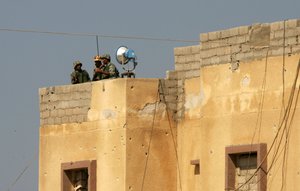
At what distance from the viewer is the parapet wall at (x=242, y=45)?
25.8 meters

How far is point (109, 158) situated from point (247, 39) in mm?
3748

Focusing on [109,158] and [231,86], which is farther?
[109,158]

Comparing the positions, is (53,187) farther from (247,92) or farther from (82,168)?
(247,92)

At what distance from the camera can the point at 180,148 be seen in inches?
1139

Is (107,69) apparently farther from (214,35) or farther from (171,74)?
(214,35)

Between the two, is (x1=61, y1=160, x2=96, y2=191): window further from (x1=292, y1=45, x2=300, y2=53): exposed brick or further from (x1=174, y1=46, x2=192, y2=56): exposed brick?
(x1=292, y1=45, x2=300, y2=53): exposed brick

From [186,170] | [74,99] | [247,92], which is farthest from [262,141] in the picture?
[74,99]

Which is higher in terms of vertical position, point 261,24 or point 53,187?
point 261,24

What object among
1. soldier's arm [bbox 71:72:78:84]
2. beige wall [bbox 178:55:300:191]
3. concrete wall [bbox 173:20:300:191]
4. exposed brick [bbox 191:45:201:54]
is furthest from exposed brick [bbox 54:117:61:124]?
exposed brick [bbox 191:45:201:54]

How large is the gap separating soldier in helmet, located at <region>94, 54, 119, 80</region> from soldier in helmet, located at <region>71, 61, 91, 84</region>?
64cm

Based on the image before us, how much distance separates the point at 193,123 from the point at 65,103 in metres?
2.88

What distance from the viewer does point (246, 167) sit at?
26.7 metres

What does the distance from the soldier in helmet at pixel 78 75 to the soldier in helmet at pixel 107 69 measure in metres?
0.64

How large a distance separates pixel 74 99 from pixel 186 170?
2.69 m
